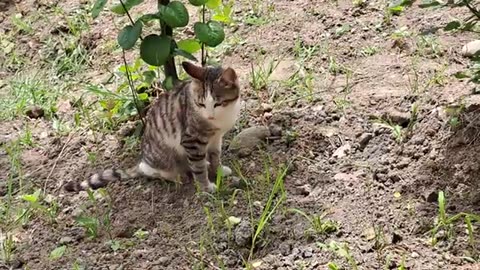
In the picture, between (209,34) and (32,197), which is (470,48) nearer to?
(209,34)

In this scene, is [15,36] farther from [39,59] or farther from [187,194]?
[187,194]

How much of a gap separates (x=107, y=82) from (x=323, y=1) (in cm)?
165

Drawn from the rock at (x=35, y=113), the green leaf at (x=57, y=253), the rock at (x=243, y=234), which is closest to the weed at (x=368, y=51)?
the rock at (x=243, y=234)

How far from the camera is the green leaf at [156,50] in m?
4.32

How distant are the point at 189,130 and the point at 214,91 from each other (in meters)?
0.29

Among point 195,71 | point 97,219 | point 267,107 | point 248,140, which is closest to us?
point 195,71

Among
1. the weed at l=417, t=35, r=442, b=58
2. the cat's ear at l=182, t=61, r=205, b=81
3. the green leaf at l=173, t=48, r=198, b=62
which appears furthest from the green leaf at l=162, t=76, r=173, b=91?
the weed at l=417, t=35, r=442, b=58

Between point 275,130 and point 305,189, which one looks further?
point 275,130

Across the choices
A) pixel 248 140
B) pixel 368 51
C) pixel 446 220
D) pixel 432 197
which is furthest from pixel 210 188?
pixel 368 51

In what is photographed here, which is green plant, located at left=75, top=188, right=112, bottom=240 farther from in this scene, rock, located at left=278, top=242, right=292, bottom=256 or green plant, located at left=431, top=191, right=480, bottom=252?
green plant, located at left=431, top=191, right=480, bottom=252

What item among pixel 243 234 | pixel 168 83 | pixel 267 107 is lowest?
pixel 243 234

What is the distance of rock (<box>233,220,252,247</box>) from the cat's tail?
889mm

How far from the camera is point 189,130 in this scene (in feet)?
13.9

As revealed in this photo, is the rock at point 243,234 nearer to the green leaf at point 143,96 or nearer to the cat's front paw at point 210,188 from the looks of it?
the cat's front paw at point 210,188
